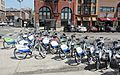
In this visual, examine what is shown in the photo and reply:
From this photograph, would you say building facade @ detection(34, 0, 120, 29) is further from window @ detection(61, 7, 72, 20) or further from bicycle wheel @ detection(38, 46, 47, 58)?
bicycle wheel @ detection(38, 46, 47, 58)

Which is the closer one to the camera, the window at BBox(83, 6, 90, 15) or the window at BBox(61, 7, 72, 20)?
the window at BBox(61, 7, 72, 20)

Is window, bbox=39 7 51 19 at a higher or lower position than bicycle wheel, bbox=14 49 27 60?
higher

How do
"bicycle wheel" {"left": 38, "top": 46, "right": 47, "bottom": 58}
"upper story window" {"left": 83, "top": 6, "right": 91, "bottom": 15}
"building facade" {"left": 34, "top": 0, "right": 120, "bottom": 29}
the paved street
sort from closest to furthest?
the paved street, "bicycle wheel" {"left": 38, "top": 46, "right": 47, "bottom": 58}, "building facade" {"left": 34, "top": 0, "right": 120, "bottom": 29}, "upper story window" {"left": 83, "top": 6, "right": 91, "bottom": 15}

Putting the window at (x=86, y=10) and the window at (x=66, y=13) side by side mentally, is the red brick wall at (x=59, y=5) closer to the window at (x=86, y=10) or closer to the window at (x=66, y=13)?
the window at (x=66, y=13)

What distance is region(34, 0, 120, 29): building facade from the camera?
65.2m

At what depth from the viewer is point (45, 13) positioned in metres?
65.2

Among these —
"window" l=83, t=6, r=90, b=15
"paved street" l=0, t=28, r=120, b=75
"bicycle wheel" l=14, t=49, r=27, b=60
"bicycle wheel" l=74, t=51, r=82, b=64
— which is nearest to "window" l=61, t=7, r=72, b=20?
"window" l=83, t=6, r=90, b=15

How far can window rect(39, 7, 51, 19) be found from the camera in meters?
65.1

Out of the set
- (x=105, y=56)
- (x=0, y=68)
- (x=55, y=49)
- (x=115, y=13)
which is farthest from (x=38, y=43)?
(x=115, y=13)

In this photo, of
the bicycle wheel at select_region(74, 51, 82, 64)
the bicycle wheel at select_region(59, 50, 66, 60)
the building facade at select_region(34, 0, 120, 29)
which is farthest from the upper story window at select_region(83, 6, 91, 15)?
the bicycle wheel at select_region(74, 51, 82, 64)

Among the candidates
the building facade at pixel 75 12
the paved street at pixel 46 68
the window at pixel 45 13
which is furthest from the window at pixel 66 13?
the paved street at pixel 46 68

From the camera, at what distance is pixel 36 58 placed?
46.1ft

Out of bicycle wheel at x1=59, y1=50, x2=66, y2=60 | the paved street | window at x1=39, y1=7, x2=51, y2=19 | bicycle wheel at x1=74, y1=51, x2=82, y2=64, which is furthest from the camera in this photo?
window at x1=39, y1=7, x2=51, y2=19

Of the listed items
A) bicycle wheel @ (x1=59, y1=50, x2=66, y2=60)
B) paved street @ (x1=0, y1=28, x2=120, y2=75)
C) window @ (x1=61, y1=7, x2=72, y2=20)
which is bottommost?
paved street @ (x1=0, y1=28, x2=120, y2=75)
